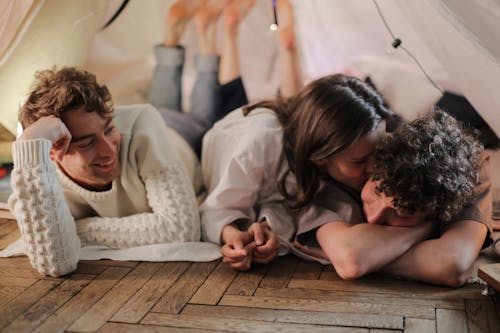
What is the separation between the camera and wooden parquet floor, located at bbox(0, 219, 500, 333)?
145cm

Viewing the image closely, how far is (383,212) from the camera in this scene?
5.40 feet

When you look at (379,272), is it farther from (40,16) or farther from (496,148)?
(40,16)

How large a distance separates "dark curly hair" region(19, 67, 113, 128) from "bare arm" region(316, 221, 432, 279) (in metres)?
0.69

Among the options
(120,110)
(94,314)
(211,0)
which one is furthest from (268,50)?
(94,314)

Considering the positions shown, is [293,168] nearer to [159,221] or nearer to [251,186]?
[251,186]

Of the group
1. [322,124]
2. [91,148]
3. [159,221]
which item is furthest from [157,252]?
[322,124]

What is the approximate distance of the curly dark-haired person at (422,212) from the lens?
5.06 ft

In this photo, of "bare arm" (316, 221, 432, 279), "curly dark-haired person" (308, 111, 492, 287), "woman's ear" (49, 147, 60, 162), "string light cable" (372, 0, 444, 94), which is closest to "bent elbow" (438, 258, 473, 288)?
"curly dark-haired person" (308, 111, 492, 287)

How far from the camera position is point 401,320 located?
4.73 ft

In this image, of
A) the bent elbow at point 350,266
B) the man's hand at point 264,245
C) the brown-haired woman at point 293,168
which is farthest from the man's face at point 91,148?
the bent elbow at point 350,266

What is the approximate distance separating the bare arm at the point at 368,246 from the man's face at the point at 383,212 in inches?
0.6

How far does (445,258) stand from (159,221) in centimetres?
73

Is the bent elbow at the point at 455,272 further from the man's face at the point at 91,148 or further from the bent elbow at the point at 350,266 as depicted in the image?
the man's face at the point at 91,148

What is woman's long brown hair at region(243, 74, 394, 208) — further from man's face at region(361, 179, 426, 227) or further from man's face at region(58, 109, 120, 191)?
man's face at region(58, 109, 120, 191)
